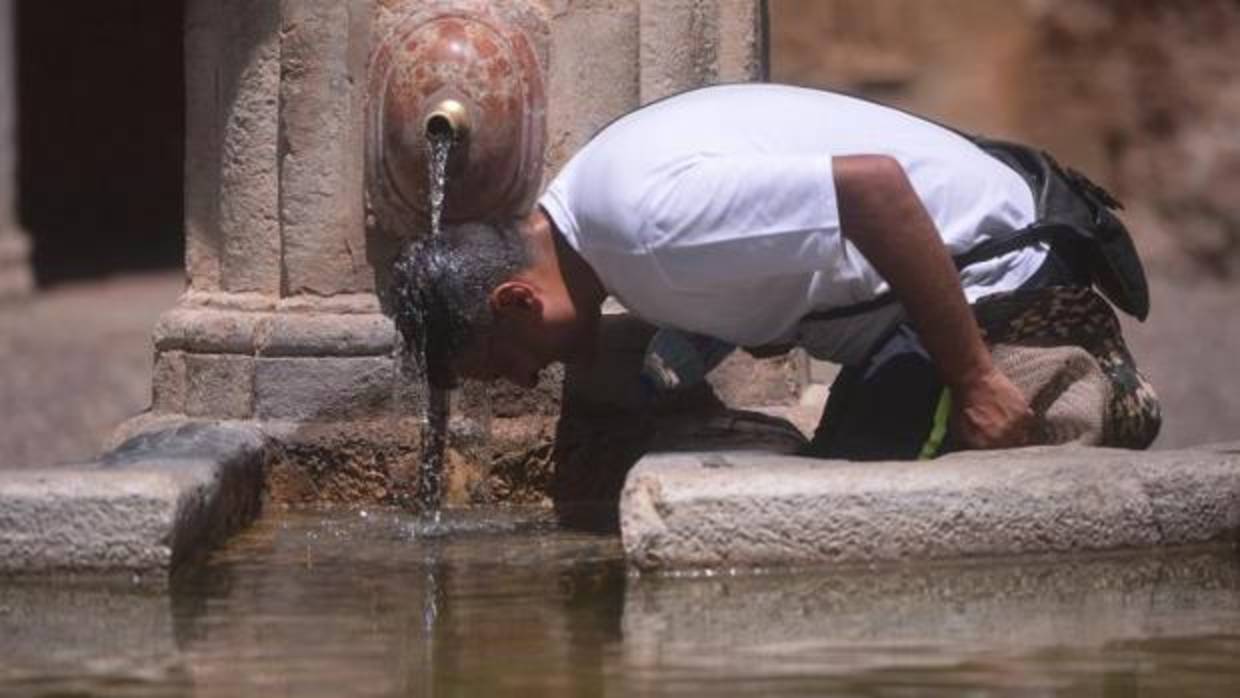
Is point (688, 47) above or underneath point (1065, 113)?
above

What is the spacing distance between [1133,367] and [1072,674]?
4.82 ft

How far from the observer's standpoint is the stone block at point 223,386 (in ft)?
21.9

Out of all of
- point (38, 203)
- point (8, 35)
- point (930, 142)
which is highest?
point (930, 142)

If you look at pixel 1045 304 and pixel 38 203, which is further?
pixel 38 203

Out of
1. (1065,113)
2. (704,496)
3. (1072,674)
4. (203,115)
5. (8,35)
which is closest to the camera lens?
(1072,674)

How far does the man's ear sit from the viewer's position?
5656 millimetres

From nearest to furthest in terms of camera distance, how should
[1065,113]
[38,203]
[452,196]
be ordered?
[452,196] → [1065,113] → [38,203]

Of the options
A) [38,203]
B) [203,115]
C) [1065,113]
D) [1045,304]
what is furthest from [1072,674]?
[38,203]

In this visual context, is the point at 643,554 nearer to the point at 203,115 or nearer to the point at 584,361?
the point at 584,361

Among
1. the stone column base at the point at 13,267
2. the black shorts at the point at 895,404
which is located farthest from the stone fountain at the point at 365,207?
the stone column base at the point at 13,267

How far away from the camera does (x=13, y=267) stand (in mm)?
14562

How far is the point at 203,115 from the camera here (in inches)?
270

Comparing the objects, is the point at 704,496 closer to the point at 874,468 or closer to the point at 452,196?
the point at 874,468

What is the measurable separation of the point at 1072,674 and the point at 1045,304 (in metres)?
1.35
